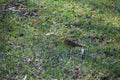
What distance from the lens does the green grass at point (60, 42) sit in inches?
179

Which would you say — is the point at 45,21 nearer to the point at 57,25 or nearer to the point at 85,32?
the point at 57,25

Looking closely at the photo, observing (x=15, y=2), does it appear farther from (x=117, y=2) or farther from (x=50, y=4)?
(x=117, y=2)

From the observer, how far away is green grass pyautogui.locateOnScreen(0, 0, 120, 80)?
454cm

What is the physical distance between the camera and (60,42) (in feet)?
16.8

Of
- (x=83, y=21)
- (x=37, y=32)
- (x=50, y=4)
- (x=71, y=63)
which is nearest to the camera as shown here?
(x=71, y=63)

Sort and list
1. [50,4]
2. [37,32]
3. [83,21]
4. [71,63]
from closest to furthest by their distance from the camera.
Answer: [71,63]
[37,32]
[83,21]
[50,4]

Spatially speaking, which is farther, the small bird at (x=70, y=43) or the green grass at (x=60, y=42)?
the small bird at (x=70, y=43)

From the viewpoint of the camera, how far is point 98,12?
19.7ft

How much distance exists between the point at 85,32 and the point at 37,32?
0.88 m

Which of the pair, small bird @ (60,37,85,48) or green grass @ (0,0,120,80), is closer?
green grass @ (0,0,120,80)

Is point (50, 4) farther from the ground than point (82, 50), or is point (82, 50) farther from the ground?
point (50, 4)

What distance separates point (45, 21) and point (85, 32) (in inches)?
31.6

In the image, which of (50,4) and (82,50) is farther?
(50,4)

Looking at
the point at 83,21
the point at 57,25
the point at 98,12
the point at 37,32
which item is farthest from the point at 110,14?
the point at 37,32
